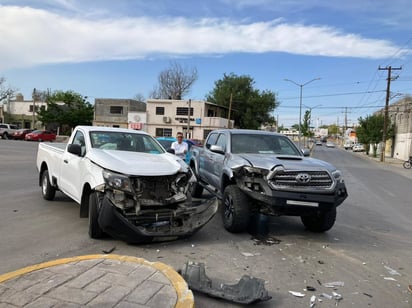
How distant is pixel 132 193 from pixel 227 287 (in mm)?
2019

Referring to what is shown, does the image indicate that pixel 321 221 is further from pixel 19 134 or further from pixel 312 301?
pixel 19 134

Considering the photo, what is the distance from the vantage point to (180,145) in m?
11.5

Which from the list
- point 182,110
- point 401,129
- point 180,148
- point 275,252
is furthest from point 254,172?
point 182,110

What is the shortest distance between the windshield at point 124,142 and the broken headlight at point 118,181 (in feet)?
4.91

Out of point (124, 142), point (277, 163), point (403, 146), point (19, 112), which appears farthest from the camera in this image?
point (19, 112)

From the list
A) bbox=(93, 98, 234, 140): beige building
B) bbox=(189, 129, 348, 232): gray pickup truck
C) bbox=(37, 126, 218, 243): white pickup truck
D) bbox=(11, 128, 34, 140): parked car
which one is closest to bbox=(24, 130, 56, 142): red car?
bbox=(11, 128, 34, 140): parked car

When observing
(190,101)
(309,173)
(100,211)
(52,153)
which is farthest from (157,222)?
(190,101)

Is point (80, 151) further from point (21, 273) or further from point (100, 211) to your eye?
point (21, 273)

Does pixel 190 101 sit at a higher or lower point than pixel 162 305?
higher

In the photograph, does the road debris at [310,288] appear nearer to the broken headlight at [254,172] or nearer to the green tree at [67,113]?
the broken headlight at [254,172]

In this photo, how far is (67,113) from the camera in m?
61.6

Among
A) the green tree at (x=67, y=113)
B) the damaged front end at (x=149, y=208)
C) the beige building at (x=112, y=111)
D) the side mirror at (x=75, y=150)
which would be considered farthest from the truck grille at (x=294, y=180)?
the green tree at (x=67, y=113)

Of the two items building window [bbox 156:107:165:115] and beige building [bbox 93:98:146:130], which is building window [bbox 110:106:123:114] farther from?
building window [bbox 156:107:165:115]

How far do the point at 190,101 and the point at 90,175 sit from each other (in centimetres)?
4938
